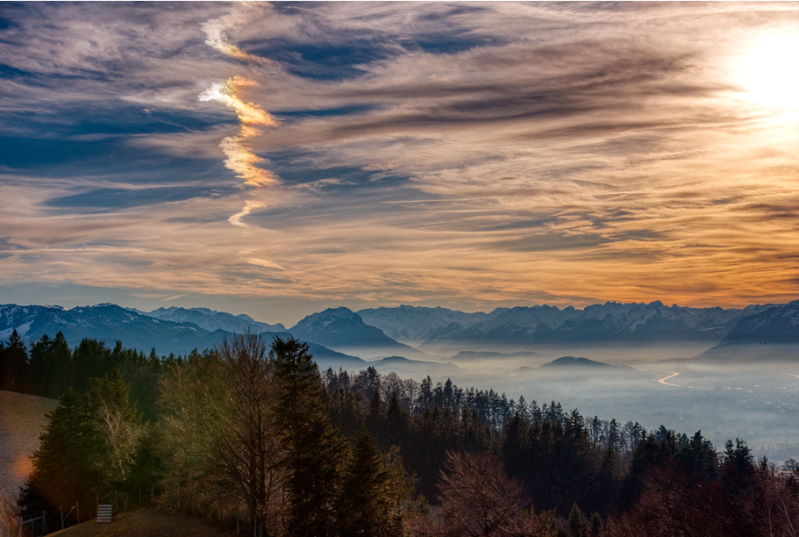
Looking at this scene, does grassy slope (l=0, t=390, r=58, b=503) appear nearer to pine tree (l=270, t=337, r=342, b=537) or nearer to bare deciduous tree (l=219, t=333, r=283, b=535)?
bare deciduous tree (l=219, t=333, r=283, b=535)

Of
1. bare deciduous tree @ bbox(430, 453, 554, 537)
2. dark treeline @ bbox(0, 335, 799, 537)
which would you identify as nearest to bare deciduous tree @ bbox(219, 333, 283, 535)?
dark treeline @ bbox(0, 335, 799, 537)

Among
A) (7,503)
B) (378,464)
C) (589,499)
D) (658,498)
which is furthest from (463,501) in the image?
(589,499)

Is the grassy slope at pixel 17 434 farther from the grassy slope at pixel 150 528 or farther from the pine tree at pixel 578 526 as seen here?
the pine tree at pixel 578 526

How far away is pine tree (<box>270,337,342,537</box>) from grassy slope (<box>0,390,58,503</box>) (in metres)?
53.1

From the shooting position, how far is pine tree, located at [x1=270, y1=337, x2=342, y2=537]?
42.9 meters

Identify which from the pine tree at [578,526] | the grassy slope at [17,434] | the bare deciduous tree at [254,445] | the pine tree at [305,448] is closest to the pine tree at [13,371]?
the grassy slope at [17,434]

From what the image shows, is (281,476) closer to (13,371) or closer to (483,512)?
(483,512)

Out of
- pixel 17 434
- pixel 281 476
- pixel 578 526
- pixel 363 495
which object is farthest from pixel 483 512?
pixel 17 434

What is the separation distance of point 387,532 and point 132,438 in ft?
122

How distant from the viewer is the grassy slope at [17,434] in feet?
271

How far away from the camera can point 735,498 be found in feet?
173

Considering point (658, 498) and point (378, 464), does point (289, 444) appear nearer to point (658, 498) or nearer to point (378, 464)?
point (378, 464)

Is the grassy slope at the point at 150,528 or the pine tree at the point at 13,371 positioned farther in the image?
the pine tree at the point at 13,371

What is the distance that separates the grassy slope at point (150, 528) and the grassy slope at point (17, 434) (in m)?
33.3
